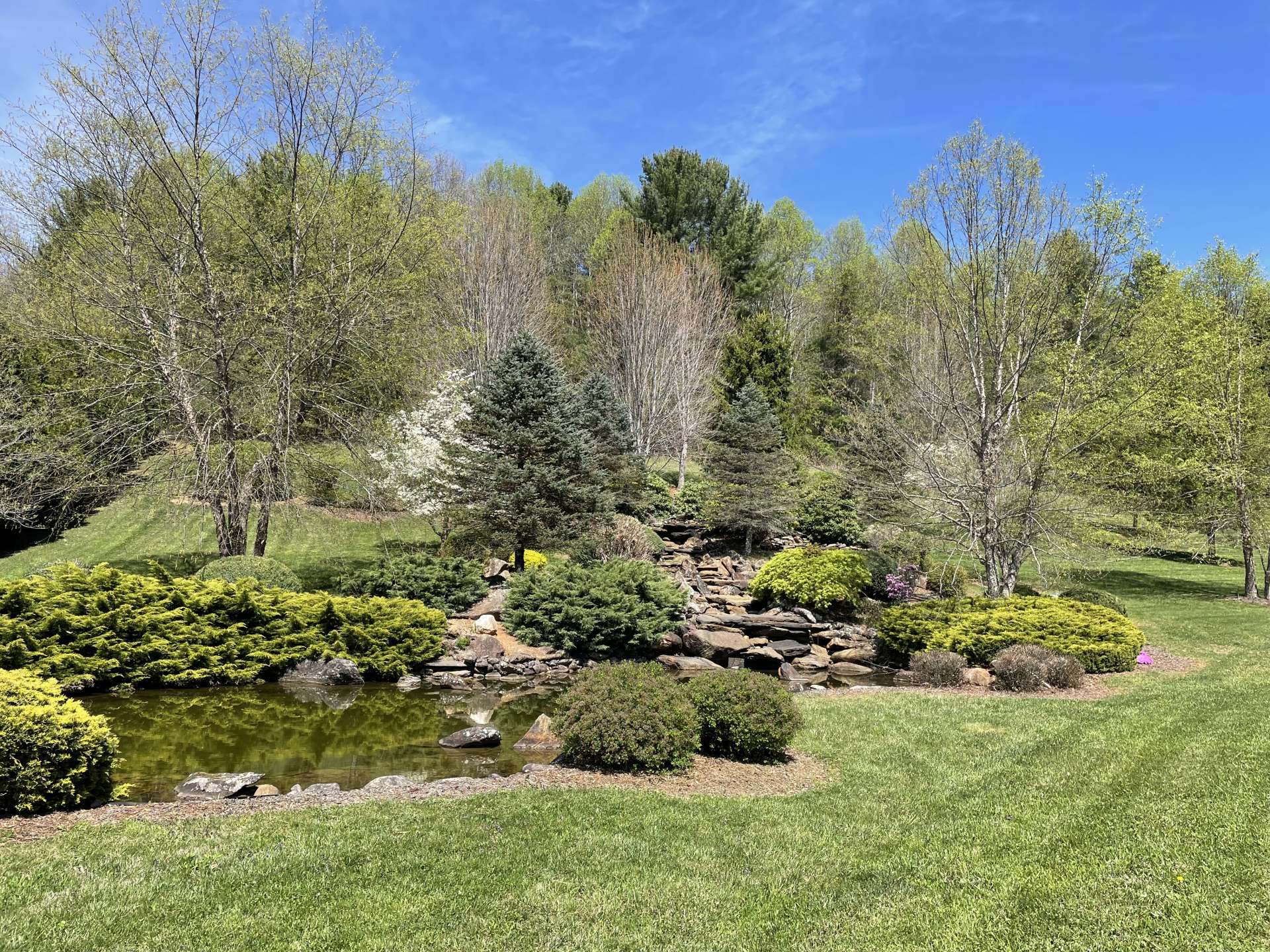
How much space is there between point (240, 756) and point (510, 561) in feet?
35.1

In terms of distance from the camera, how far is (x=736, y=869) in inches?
191

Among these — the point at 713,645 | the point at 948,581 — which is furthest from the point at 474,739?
the point at 948,581

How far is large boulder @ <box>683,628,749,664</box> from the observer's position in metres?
14.5

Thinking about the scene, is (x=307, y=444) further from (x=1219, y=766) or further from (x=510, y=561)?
(x=1219, y=766)

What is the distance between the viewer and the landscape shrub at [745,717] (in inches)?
295

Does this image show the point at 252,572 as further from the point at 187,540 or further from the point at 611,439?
the point at 611,439

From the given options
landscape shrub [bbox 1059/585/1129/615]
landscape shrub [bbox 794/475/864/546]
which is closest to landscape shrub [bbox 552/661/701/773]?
landscape shrub [bbox 1059/585/1129/615]

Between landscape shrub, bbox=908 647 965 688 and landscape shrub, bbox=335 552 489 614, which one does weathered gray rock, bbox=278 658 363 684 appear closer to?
landscape shrub, bbox=335 552 489 614

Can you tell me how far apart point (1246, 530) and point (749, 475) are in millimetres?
13496

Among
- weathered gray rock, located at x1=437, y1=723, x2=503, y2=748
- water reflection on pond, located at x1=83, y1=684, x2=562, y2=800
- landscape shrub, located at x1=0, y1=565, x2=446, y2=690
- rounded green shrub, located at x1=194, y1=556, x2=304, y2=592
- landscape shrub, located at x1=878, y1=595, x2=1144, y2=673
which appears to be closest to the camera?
water reflection on pond, located at x1=83, y1=684, x2=562, y2=800

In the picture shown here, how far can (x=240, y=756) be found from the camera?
8344 mm

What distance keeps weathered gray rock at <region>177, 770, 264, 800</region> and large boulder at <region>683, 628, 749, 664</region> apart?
29.2ft

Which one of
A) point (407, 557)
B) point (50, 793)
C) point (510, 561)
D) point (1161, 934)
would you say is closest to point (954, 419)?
point (510, 561)

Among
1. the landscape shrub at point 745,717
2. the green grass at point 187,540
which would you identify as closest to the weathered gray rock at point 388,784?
the landscape shrub at point 745,717
